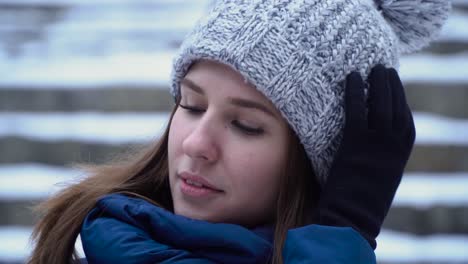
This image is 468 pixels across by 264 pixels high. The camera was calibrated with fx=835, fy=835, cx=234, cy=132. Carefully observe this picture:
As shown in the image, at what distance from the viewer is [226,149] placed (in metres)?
1.66

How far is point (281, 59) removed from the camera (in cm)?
167

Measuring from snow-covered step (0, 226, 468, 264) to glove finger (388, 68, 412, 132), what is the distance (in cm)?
231

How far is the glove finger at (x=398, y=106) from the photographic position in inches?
67.2

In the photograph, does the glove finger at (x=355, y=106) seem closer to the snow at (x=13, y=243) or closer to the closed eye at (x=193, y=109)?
the closed eye at (x=193, y=109)

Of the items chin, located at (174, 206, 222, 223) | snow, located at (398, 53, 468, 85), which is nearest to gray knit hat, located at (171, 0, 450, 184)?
chin, located at (174, 206, 222, 223)

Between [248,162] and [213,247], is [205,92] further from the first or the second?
[213,247]

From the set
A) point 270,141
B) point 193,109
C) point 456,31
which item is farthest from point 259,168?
point 456,31

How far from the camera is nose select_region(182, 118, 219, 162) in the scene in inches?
64.6

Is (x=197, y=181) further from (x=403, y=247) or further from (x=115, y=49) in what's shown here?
(x=115, y=49)

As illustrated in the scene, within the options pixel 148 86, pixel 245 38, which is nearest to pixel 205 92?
pixel 245 38

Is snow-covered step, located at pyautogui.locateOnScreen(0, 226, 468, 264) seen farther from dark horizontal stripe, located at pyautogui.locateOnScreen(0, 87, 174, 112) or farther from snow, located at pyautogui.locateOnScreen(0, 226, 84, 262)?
dark horizontal stripe, located at pyautogui.locateOnScreen(0, 87, 174, 112)

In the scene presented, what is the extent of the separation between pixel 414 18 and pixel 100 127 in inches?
97.7

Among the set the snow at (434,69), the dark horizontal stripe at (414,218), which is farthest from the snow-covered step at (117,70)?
the dark horizontal stripe at (414,218)

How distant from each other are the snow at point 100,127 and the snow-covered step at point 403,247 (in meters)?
0.48
